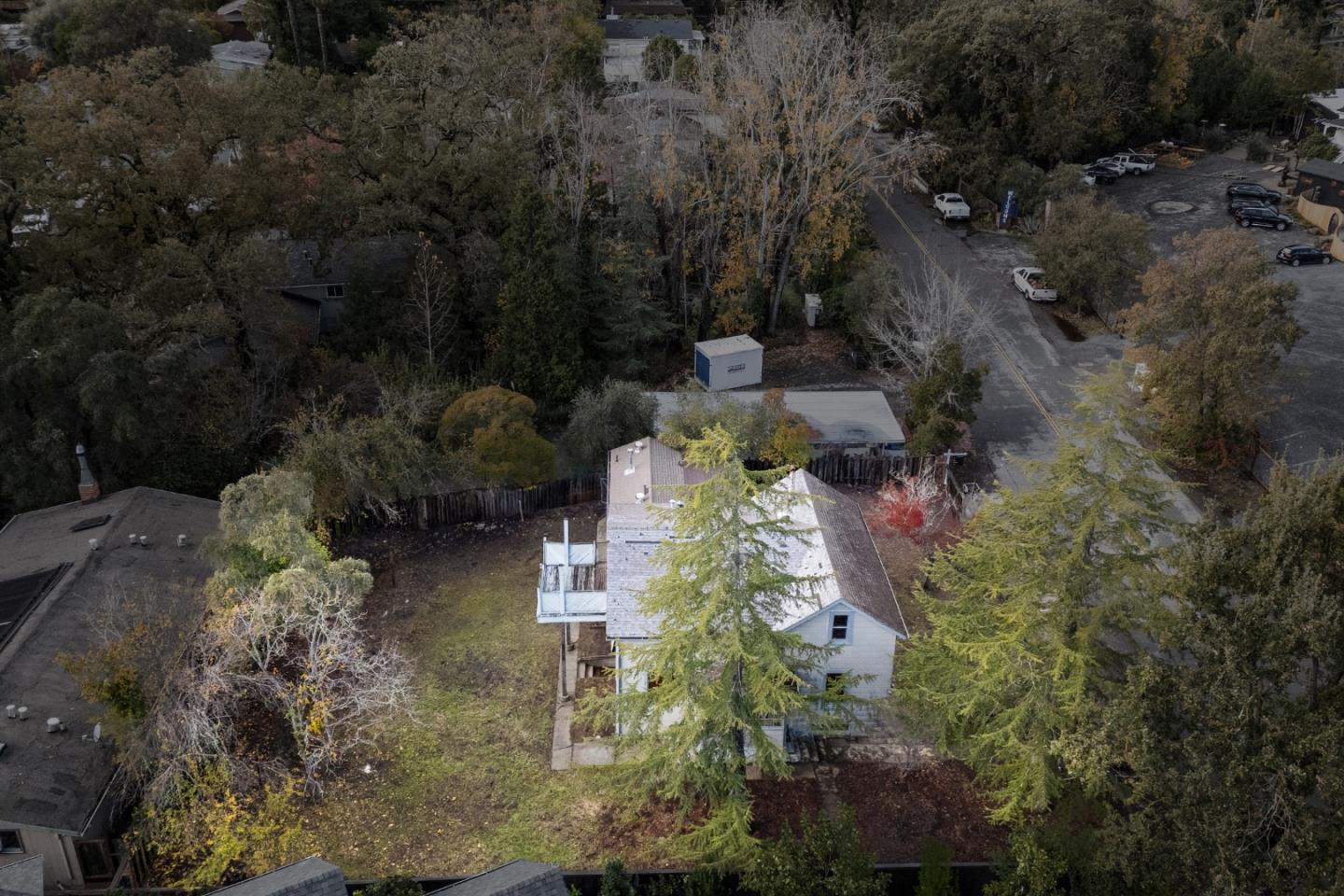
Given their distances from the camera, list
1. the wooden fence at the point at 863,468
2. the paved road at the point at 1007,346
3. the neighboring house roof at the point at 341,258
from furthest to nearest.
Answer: the neighboring house roof at the point at 341,258 → the paved road at the point at 1007,346 → the wooden fence at the point at 863,468

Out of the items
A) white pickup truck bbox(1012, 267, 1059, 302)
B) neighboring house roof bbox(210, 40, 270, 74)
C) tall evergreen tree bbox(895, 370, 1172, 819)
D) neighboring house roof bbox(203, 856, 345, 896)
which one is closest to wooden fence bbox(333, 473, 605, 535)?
tall evergreen tree bbox(895, 370, 1172, 819)

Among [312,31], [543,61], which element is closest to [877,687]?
[543,61]

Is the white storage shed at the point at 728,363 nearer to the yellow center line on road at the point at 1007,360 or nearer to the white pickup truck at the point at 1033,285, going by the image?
the yellow center line on road at the point at 1007,360

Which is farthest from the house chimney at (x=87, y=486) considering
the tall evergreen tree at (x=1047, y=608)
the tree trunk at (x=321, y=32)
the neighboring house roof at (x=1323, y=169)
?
the neighboring house roof at (x=1323, y=169)

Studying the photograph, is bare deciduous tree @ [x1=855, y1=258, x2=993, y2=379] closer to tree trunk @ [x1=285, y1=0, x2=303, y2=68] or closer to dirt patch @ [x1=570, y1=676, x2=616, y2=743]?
dirt patch @ [x1=570, y1=676, x2=616, y2=743]

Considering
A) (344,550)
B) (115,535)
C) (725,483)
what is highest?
(725,483)

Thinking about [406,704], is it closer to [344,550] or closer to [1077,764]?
[344,550]
